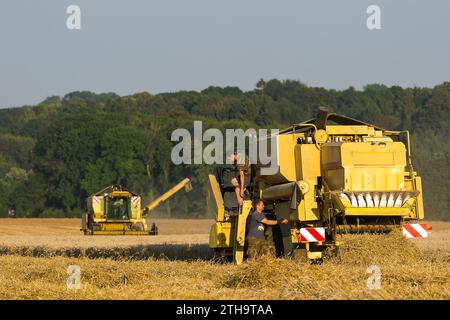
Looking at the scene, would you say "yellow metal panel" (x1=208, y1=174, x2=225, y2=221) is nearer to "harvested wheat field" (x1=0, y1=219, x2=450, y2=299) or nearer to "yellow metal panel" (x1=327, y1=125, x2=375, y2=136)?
→ "harvested wheat field" (x1=0, y1=219, x2=450, y2=299)

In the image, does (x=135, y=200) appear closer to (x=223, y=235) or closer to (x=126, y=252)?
(x=126, y=252)

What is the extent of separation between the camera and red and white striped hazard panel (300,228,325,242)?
16344mm

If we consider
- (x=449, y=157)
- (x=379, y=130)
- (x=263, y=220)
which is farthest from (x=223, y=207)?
(x=449, y=157)

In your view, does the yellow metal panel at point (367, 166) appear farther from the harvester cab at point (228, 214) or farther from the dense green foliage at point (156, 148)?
the dense green foliage at point (156, 148)

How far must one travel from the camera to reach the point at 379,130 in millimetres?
17422

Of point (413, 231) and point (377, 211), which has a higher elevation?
point (377, 211)

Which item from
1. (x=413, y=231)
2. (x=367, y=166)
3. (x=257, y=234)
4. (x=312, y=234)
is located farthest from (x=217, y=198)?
(x=413, y=231)

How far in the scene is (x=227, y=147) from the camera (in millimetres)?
62250

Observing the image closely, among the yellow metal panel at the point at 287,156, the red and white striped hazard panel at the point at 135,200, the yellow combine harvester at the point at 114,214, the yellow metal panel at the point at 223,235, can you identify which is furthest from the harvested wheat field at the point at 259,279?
the red and white striped hazard panel at the point at 135,200

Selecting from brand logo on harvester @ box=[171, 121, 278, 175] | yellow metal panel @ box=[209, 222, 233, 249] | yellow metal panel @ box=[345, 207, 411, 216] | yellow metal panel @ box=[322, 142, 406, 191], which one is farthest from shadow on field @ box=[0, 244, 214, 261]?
yellow metal panel @ box=[345, 207, 411, 216]

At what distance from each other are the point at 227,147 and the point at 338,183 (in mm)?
46240

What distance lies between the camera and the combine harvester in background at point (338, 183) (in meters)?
16.0
